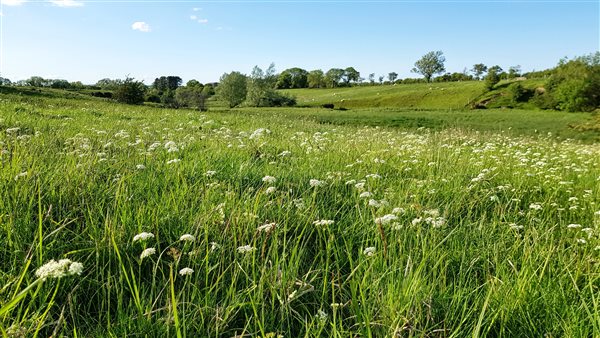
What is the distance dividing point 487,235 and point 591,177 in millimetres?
5541

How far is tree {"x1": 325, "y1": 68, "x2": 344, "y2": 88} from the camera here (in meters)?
157

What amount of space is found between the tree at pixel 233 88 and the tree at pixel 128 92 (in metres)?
45.6

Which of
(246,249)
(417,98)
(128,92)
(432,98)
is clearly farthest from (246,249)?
(417,98)

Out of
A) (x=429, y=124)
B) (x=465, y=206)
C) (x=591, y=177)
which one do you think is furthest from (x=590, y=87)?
(x=465, y=206)

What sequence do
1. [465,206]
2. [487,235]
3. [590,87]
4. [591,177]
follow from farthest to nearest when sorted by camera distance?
[590,87], [591,177], [465,206], [487,235]

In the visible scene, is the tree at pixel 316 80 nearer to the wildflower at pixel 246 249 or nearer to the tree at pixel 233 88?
the tree at pixel 233 88

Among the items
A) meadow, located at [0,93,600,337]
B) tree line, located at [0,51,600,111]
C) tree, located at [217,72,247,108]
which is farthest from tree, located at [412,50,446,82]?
meadow, located at [0,93,600,337]

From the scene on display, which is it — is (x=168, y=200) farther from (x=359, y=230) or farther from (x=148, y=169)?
(x=359, y=230)

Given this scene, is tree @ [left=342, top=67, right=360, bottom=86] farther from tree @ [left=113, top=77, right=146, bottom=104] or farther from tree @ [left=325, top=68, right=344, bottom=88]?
tree @ [left=113, top=77, right=146, bottom=104]

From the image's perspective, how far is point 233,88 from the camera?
326ft

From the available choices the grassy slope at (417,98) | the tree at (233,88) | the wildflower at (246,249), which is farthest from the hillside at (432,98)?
the wildflower at (246,249)

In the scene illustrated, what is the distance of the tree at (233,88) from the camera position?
9950cm

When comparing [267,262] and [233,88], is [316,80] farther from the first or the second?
[267,262]

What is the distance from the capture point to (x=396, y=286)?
234 centimetres
